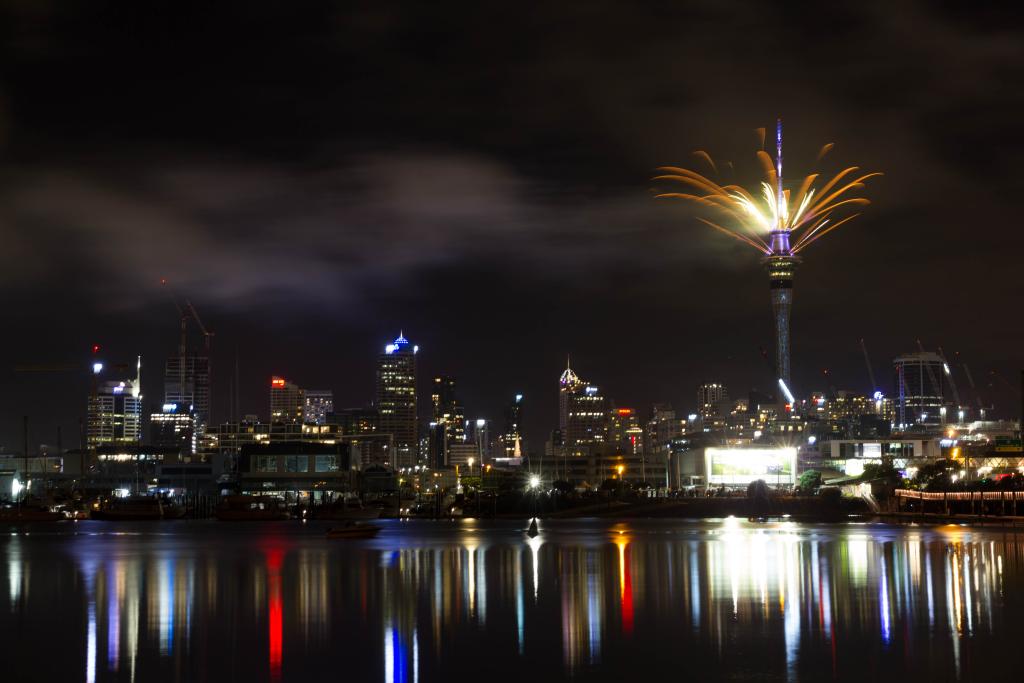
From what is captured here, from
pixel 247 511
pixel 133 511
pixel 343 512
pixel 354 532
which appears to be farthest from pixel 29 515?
pixel 354 532

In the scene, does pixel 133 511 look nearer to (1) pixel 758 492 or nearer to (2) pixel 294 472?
(2) pixel 294 472

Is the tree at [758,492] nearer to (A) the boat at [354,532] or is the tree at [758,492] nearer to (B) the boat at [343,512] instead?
(B) the boat at [343,512]

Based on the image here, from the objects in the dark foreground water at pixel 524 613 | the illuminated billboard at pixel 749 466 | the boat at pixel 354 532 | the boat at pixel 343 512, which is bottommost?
the boat at pixel 343 512

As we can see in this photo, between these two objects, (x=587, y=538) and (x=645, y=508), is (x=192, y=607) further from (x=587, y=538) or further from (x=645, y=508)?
(x=645, y=508)

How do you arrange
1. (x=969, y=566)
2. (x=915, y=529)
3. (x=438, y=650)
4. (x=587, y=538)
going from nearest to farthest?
(x=438, y=650)
(x=969, y=566)
(x=587, y=538)
(x=915, y=529)

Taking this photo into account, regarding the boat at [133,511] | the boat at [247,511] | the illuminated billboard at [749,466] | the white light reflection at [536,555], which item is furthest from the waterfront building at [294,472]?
the white light reflection at [536,555]

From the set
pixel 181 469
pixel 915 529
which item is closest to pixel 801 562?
pixel 915 529
